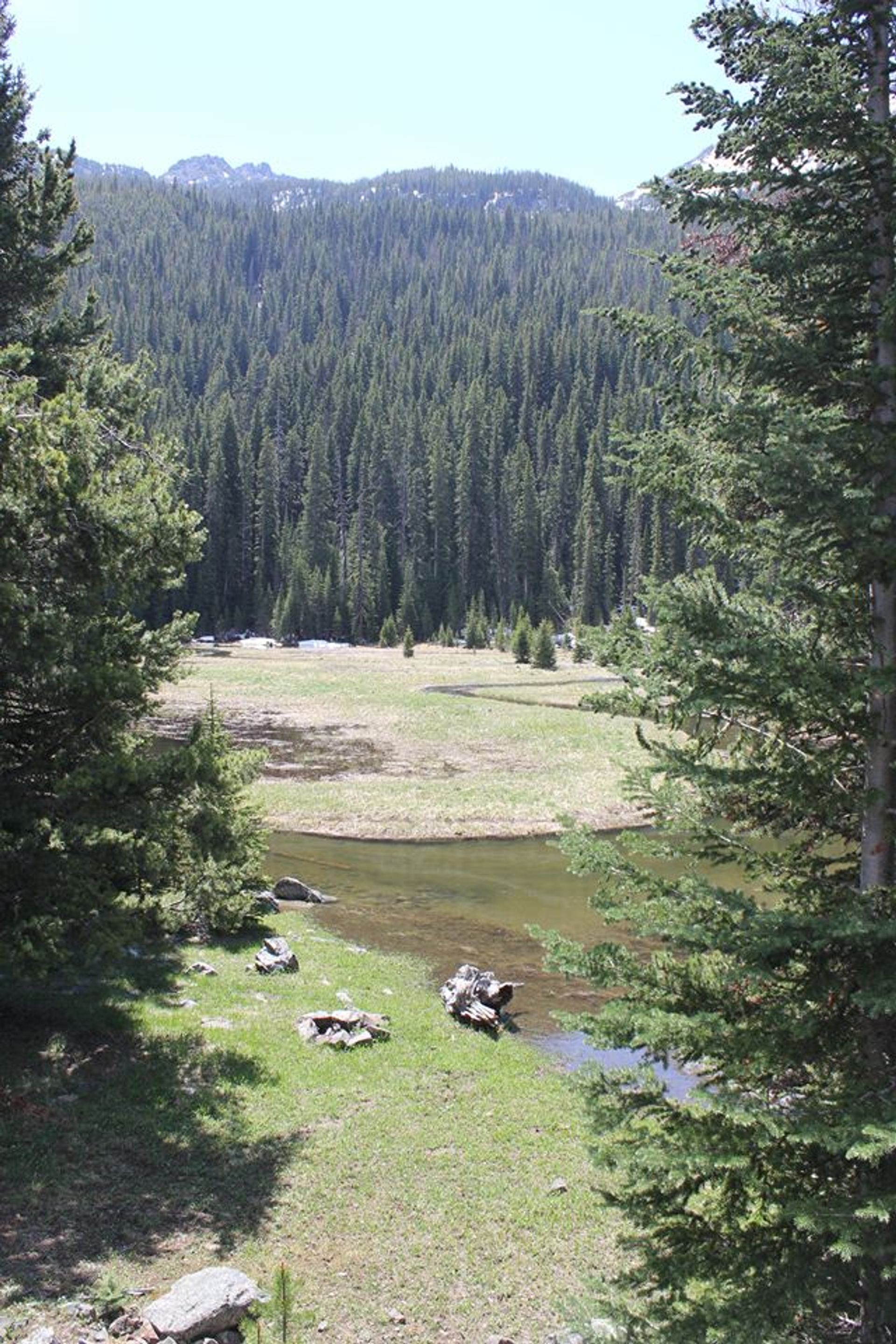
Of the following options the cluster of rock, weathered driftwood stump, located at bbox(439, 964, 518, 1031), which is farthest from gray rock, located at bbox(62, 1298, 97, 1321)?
weathered driftwood stump, located at bbox(439, 964, 518, 1031)

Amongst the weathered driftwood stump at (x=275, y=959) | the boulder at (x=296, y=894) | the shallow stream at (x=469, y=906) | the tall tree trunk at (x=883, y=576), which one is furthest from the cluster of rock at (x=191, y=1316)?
the boulder at (x=296, y=894)

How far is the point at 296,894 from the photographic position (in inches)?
902

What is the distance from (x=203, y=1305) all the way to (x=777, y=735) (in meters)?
6.20

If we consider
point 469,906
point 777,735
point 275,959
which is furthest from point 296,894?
point 777,735

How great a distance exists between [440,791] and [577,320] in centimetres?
16440

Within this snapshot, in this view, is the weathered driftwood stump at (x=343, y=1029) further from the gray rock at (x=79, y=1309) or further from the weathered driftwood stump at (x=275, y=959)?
the gray rock at (x=79, y=1309)

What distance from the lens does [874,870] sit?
6402mm

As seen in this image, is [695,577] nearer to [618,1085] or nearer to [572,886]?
[618,1085]

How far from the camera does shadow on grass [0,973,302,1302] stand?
8797 millimetres

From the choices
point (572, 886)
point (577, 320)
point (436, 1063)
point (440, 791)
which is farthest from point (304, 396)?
point (436, 1063)

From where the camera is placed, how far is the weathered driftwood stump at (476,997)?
15.4m

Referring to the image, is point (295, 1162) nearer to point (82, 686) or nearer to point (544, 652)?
point (82, 686)

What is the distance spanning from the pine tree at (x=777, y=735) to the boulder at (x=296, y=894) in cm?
1627

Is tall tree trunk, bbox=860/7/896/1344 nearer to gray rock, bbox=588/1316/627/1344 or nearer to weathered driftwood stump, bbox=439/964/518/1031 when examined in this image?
gray rock, bbox=588/1316/627/1344
